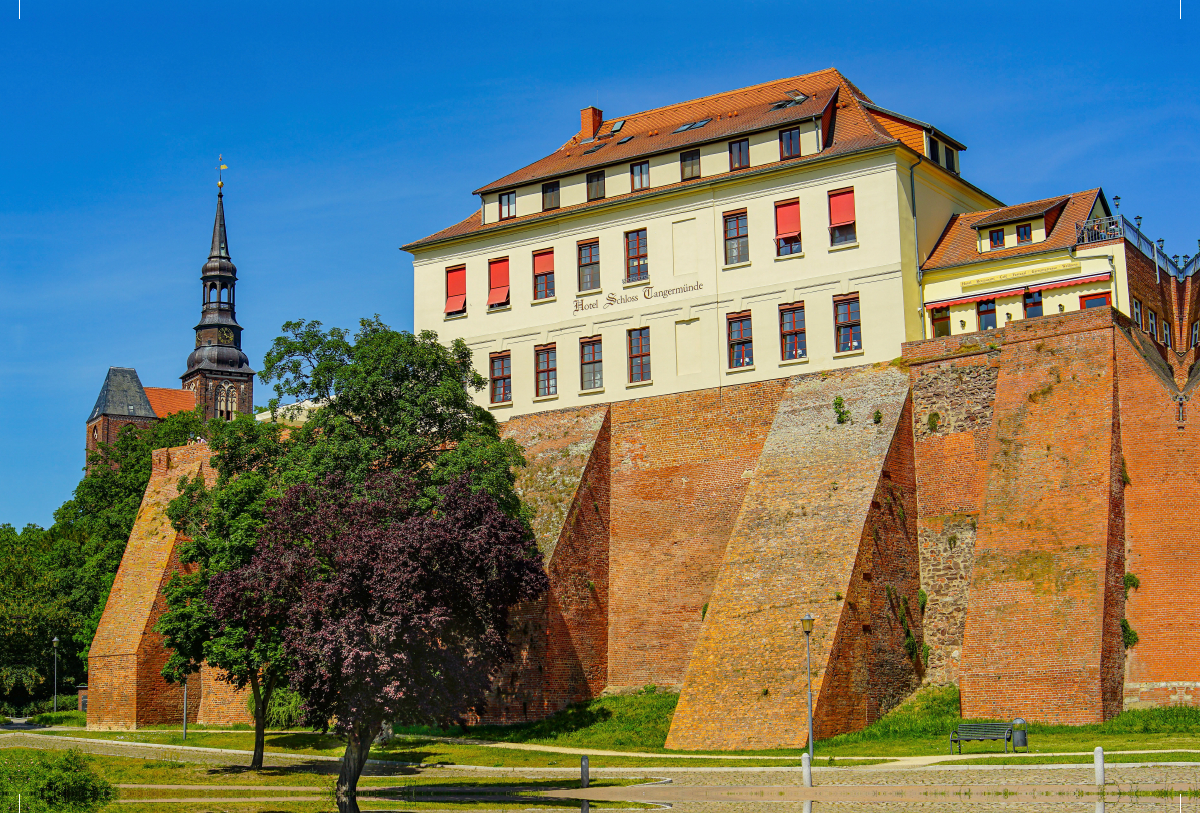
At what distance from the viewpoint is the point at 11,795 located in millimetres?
18344

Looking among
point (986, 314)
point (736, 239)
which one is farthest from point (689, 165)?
point (986, 314)

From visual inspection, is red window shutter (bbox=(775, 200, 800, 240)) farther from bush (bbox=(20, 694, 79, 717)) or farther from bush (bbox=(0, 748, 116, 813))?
bush (bbox=(20, 694, 79, 717))

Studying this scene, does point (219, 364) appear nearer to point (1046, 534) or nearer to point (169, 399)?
point (169, 399)

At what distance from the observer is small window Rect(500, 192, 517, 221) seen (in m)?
43.7

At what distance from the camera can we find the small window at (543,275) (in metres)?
42.4

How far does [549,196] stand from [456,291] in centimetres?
466

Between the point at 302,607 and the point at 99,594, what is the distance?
3575 cm

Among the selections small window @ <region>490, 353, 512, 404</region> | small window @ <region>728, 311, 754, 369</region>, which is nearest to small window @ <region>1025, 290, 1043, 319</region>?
small window @ <region>728, 311, 754, 369</region>

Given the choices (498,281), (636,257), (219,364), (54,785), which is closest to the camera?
(54,785)

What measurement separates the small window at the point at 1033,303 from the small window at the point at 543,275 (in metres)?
15.1

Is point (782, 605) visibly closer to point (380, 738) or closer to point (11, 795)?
point (380, 738)

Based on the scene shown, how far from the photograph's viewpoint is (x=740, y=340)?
38.4 metres

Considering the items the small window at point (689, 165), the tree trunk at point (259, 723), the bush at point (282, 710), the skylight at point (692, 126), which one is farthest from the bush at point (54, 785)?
the skylight at point (692, 126)

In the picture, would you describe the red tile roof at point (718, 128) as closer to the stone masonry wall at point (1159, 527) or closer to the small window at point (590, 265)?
the small window at point (590, 265)
